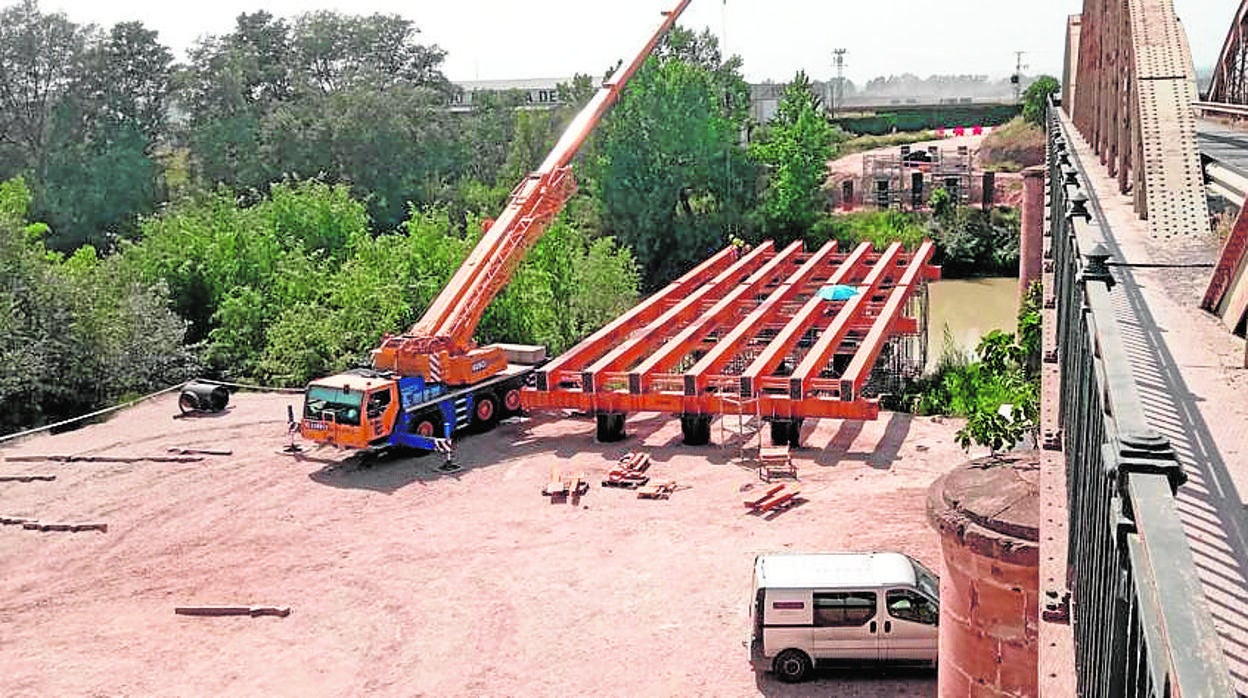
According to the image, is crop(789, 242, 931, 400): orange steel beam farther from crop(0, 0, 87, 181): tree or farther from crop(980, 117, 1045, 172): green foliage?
crop(0, 0, 87, 181): tree

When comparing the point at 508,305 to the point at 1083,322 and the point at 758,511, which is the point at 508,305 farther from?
the point at 1083,322

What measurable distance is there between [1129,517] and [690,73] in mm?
45241

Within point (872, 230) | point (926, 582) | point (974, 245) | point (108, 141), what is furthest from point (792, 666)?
point (108, 141)

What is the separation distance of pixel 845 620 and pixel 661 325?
1298 cm

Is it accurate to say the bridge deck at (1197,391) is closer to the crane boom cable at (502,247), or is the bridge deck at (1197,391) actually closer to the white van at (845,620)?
the white van at (845,620)

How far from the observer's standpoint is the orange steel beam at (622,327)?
21312mm

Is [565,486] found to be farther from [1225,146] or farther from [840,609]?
[1225,146]

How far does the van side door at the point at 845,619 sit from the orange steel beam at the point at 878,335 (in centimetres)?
742

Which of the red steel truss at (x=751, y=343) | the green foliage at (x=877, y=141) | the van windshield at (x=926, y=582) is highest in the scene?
the green foliage at (x=877, y=141)

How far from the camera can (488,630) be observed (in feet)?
43.4

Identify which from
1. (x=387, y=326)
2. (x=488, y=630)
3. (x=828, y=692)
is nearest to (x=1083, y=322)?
(x=828, y=692)

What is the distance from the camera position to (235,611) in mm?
14086

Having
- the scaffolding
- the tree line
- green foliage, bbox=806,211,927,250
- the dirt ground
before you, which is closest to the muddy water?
green foliage, bbox=806,211,927,250

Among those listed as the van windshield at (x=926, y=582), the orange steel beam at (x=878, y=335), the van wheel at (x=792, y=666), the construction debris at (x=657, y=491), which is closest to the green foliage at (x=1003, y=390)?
the van windshield at (x=926, y=582)
